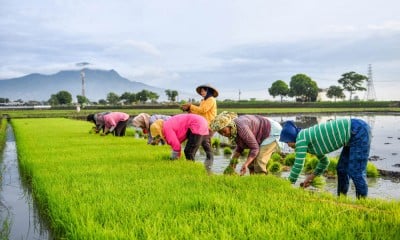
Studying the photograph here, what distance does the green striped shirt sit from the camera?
4316mm

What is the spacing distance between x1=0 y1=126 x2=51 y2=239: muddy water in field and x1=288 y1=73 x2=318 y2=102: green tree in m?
79.7

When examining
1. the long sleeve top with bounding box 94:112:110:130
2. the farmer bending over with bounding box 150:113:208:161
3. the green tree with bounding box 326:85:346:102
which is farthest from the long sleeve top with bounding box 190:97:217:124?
the green tree with bounding box 326:85:346:102

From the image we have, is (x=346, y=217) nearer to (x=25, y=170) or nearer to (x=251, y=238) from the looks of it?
(x=251, y=238)

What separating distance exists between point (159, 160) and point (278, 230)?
423 centimetres

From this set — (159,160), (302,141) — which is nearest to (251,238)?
(302,141)

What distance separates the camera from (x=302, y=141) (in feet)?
14.3

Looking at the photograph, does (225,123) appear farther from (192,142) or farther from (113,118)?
(113,118)

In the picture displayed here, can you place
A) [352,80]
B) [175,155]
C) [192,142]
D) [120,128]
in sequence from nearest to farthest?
[192,142] < [175,155] < [120,128] < [352,80]

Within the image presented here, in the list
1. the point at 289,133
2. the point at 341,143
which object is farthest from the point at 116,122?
the point at 341,143

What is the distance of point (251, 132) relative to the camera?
16.9 ft

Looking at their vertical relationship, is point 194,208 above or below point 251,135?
below

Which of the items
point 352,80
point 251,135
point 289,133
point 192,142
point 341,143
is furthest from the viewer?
point 352,80

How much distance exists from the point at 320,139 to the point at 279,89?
8704cm

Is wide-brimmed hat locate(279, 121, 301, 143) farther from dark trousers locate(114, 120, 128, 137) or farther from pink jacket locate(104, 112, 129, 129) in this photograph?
dark trousers locate(114, 120, 128, 137)
